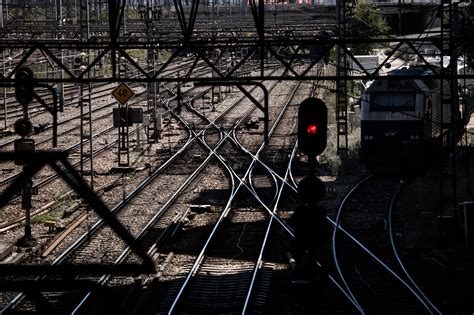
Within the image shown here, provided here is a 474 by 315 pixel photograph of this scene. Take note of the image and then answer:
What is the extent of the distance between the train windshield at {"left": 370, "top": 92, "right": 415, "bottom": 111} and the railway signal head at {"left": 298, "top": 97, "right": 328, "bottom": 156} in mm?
13320

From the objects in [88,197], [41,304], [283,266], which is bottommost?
[283,266]

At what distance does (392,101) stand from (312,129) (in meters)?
13.6

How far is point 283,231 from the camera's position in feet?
48.8

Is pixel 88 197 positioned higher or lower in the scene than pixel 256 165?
higher

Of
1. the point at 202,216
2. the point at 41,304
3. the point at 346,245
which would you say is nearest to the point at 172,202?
the point at 202,216

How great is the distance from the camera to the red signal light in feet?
24.1

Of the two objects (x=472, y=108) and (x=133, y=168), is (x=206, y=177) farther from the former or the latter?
(x=472, y=108)

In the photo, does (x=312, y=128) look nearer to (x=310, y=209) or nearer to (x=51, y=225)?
(x=310, y=209)

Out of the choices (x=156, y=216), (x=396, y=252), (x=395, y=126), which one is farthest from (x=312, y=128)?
(x=395, y=126)

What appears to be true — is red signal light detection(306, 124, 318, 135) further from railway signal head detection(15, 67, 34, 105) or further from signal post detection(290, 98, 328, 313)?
railway signal head detection(15, 67, 34, 105)

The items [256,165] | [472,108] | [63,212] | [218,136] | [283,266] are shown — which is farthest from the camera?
[472,108]

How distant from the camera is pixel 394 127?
2056 cm

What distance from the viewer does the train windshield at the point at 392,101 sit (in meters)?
20.4

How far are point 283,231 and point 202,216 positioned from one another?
1.81 meters
